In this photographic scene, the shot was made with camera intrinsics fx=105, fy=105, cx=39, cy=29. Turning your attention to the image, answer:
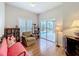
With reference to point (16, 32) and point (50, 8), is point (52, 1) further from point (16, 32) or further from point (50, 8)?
point (16, 32)

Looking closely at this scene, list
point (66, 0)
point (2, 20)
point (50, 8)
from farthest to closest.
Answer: point (50, 8), point (2, 20), point (66, 0)

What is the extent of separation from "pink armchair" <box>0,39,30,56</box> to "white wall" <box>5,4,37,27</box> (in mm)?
294

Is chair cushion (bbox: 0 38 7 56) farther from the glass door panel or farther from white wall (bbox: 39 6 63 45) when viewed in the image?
white wall (bbox: 39 6 63 45)

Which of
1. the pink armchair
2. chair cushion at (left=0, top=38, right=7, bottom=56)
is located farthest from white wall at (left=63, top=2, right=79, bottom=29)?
chair cushion at (left=0, top=38, right=7, bottom=56)

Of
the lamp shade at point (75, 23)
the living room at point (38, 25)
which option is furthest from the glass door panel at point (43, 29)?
the lamp shade at point (75, 23)

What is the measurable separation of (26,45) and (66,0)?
3.03 ft

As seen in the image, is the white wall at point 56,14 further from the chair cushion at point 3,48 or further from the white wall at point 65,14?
the chair cushion at point 3,48

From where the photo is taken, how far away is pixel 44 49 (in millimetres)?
1758

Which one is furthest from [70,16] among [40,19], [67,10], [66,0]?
[40,19]

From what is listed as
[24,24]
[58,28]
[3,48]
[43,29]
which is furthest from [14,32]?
[58,28]

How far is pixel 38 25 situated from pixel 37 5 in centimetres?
33

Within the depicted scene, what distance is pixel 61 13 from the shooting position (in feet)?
5.27

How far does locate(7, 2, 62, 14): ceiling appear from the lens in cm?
147

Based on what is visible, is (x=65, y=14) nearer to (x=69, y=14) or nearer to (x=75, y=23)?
(x=69, y=14)
